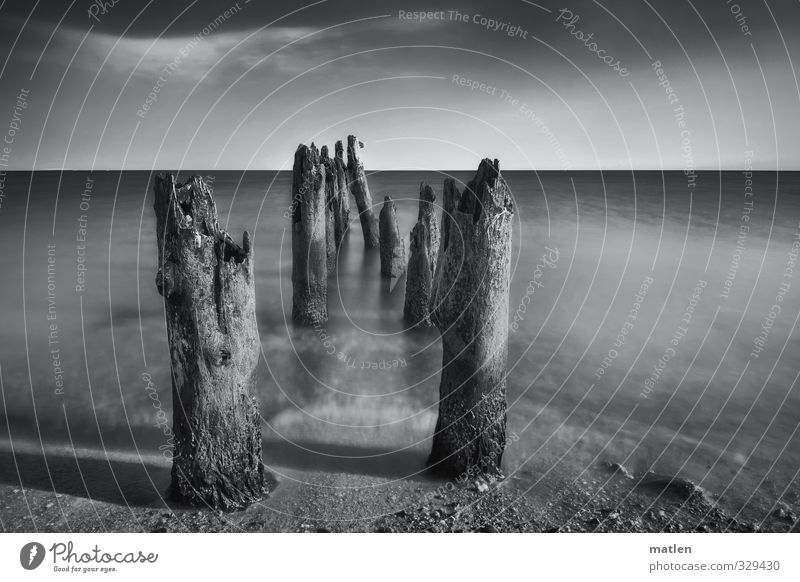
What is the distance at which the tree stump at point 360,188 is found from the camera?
462 inches

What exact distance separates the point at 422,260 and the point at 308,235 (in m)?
1.76

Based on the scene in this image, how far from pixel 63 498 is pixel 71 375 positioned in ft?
11.0

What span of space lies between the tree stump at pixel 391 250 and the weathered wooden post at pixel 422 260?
268cm

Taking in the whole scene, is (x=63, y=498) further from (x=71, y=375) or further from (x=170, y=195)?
(x=71, y=375)

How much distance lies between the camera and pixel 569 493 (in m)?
4.10

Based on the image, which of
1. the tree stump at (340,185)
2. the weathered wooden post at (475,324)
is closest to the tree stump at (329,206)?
the tree stump at (340,185)

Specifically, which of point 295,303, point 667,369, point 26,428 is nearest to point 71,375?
point 26,428

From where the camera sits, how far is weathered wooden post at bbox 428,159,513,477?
141 inches

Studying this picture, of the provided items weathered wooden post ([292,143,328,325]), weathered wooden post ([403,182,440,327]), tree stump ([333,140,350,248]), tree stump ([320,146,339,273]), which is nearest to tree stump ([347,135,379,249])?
tree stump ([333,140,350,248])

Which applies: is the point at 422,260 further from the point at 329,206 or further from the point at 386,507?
the point at 386,507

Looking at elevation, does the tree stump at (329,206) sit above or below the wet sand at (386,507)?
above

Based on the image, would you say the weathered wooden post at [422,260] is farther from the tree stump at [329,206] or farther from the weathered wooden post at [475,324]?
the weathered wooden post at [475,324]

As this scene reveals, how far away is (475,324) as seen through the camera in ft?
12.4

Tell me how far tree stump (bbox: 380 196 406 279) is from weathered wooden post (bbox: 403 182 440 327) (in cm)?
268
